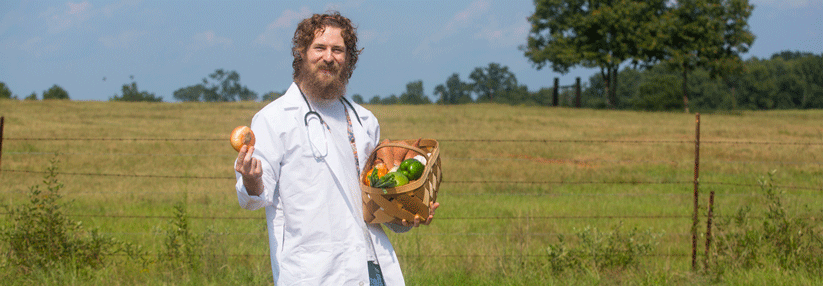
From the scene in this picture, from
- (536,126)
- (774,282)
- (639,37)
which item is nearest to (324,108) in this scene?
(774,282)

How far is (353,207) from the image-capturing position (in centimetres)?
265

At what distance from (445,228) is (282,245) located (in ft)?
20.3

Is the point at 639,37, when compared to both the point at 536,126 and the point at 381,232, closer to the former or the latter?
the point at 536,126

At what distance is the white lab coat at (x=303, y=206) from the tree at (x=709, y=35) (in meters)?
Answer: 41.7

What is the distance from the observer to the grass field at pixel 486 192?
17.7 feet

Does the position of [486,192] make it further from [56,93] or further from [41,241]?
[56,93]

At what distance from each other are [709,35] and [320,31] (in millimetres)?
43437

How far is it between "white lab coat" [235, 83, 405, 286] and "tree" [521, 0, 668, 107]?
40.6 m

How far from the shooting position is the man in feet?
8.32

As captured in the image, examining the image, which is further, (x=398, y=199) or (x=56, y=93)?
(x=56, y=93)

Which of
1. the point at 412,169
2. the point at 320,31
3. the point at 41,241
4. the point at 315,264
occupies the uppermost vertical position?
the point at 320,31

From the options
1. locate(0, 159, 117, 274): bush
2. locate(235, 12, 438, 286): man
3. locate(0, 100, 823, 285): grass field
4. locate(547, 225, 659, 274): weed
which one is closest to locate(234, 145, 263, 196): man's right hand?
locate(235, 12, 438, 286): man

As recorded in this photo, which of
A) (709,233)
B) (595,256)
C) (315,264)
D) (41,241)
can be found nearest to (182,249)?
(41,241)

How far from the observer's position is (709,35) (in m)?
40.4
